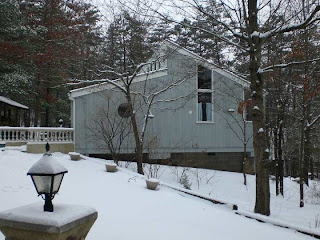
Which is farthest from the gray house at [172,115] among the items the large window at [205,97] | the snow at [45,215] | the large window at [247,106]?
the snow at [45,215]

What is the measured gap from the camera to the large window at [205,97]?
16.4 m

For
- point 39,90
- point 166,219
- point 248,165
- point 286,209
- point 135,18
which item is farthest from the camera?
point 39,90

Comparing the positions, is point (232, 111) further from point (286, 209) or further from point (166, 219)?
point (166, 219)

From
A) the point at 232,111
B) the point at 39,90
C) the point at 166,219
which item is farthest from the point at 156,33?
the point at 39,90

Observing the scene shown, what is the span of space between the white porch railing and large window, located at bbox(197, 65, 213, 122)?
22.5ft

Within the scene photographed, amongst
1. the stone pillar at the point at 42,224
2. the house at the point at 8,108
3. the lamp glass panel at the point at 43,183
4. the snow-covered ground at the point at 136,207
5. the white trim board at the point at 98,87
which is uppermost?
the white trim board at the point at 98,87

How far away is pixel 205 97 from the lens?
54.5ft

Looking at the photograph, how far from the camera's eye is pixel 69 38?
64.8 ft

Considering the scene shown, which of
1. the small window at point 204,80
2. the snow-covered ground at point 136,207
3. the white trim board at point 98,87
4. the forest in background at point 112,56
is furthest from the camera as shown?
the small window at point 204,80

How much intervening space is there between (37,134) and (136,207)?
8.16m

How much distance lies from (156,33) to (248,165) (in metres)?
9.52

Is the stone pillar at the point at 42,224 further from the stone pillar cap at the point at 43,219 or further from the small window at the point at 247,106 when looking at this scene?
the small window at the point at 247,106

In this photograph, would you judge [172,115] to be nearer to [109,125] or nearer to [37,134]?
[109,125]

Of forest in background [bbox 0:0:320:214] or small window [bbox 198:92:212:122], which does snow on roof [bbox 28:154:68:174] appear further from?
small window [bbox 198:92:212:122]
